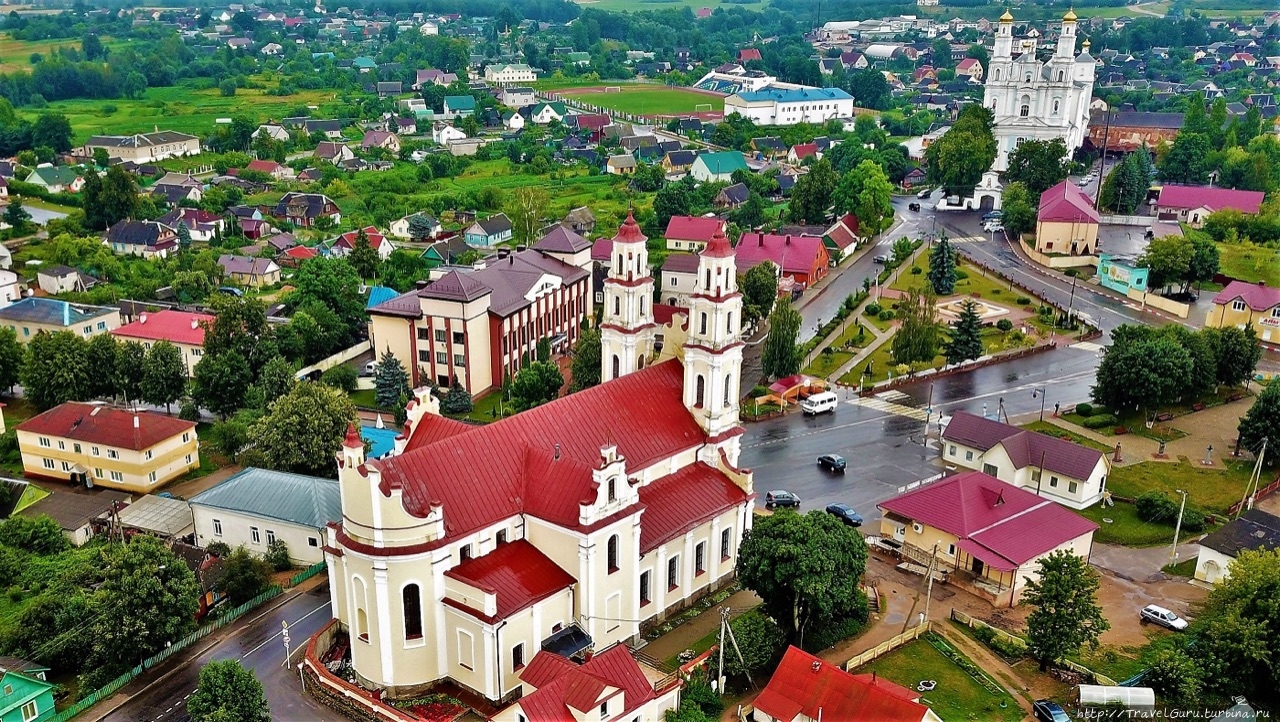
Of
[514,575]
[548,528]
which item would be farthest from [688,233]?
[514,575]

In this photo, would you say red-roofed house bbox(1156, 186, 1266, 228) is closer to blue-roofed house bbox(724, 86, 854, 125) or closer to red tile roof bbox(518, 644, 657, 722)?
blue-roofed house bbox(724, 86, 854, 125)

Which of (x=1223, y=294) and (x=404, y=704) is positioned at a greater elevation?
(x=1223, y=294)

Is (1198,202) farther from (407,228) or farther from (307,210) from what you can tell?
(307,210)

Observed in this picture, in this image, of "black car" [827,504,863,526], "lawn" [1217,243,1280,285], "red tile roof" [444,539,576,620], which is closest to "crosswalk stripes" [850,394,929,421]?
"black car" [827,504,863,526]

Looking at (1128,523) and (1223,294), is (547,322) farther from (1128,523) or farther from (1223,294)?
(1223,294)

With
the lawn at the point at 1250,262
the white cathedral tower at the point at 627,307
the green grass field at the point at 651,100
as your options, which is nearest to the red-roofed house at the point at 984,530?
the white cathedral tower at the point at 627,307

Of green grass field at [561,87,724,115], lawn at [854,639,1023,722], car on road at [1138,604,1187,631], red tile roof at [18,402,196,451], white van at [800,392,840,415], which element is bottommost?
lawn at [854,639,1023,722]

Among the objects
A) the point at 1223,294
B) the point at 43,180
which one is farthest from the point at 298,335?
the point at 43,180
